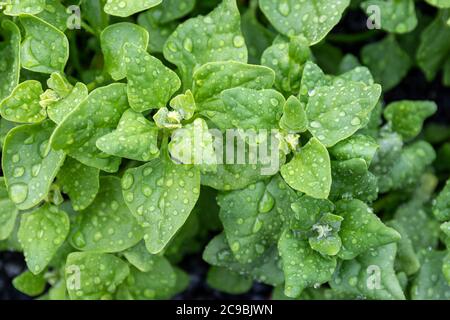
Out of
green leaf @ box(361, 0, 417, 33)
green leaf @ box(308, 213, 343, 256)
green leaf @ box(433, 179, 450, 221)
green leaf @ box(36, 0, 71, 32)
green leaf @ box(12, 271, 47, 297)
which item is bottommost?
green leaf @ box(12, 271, 47, 297)

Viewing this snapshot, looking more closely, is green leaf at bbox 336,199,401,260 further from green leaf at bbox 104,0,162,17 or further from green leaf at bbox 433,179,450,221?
green leaf at bbox 104,0,162,17

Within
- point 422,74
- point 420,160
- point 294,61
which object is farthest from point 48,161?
point 422,74

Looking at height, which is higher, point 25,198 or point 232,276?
point 25,198

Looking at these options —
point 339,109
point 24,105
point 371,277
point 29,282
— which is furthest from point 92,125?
point 371,277

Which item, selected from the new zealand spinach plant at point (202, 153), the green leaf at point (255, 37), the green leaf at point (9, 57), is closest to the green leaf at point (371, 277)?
the new zealand spinach plant at point (202, 153)

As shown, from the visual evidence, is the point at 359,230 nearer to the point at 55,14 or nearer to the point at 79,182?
the point at 79,182

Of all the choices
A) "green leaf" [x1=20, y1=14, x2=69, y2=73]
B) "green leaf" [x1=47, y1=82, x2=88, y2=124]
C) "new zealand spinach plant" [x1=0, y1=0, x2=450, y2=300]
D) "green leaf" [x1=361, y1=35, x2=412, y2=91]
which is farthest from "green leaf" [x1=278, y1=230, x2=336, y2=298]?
"green leaf" [x1=361, y1=35, x2=412, y2=91]

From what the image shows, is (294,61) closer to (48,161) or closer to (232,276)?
(48,161)

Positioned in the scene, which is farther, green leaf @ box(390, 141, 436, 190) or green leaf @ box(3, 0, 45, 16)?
green leaf @ box(390, 141, 436, 190)

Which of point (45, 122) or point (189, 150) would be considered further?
point (45, 122)
